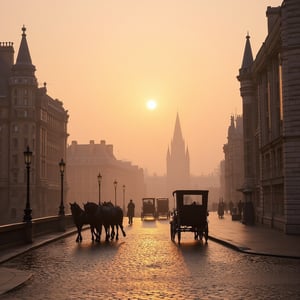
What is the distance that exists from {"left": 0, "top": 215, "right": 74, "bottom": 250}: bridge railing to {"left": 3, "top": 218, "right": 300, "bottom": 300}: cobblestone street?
1.26 meters

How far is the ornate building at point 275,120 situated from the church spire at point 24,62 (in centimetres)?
5331

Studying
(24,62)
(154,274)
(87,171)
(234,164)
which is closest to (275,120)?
(154,274)

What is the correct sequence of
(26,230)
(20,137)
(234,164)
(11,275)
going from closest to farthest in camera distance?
(11,275) < (26,230) < (20,137) < (234,164)

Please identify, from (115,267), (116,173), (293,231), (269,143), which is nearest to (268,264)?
(115,267)

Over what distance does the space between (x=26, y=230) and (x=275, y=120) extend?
20.4 m

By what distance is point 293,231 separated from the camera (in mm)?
33406

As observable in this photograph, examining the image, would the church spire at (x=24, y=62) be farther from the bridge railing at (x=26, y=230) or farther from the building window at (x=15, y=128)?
the bridge railing at (x=26, y=230)

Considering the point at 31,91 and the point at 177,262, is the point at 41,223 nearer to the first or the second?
the point at 177,262

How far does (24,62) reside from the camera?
10069 centimetres

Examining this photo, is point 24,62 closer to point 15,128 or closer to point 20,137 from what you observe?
point 15,128

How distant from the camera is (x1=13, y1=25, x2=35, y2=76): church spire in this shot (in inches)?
3942

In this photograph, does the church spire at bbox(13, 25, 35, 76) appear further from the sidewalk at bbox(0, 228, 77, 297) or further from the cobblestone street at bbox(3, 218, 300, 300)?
the sidewalk at bbox(0, 228, 77, 297)

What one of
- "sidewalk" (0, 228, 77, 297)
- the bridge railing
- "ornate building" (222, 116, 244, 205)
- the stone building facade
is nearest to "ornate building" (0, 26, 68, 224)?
"ornate building" (222, 116, 244, 205)

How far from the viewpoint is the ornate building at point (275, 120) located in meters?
33.8
